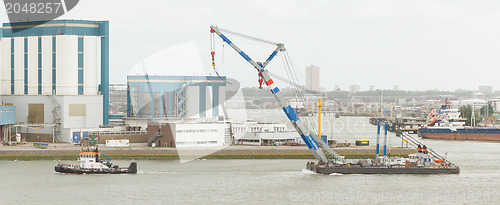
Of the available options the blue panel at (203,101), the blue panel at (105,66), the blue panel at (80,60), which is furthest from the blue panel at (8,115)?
the blue panel at (203,101)

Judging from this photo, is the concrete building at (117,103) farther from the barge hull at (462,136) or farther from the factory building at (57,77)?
the barge hull at (462,136)

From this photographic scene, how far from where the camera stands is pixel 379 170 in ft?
81.5

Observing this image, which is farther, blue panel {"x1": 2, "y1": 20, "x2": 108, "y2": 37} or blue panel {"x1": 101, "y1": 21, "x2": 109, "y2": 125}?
blue panel {"x1": 101, "y1": 21, "x2": 109, "y2": 125}

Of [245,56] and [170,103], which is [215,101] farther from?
[245,56]

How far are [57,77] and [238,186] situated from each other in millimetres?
15213

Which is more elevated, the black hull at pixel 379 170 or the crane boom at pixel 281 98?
the crane boom at pixel 281 98

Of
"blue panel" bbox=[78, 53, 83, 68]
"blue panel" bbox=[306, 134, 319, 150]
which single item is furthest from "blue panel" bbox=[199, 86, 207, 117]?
"blue panel" bbox=[306, 134, 319, 150]

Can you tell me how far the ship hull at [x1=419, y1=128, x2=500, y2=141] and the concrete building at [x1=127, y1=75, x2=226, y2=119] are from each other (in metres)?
15.7

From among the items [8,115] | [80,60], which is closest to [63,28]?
[80,60]

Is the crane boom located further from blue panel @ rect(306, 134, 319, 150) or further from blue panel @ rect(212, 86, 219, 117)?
blue panel @ rect(212, 86, 219, 117)

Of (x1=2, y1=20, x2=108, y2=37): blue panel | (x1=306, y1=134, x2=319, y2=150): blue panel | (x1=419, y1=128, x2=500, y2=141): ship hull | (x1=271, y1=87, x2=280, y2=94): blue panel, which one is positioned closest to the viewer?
(x1=306, y1=134, x2=319, y2=150): blue panel

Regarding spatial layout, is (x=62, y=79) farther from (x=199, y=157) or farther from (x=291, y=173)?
(x=291, y=173)

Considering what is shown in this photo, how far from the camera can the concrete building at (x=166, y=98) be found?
36.3 meters

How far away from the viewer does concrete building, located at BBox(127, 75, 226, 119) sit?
36.3 m
